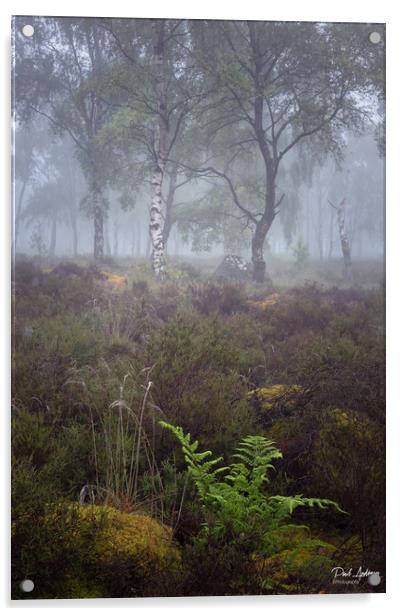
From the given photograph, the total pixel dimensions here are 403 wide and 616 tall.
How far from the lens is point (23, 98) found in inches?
182

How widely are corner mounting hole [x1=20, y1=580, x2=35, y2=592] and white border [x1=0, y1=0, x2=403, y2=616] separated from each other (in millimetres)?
127

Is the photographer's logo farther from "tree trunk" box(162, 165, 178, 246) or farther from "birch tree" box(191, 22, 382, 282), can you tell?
"tree trunk" box(162, 165, 178, 246)

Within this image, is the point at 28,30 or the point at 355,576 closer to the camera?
the point at 355,576

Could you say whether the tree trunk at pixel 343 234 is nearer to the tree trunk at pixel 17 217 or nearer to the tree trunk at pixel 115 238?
the tree trunk at pixel 115 238

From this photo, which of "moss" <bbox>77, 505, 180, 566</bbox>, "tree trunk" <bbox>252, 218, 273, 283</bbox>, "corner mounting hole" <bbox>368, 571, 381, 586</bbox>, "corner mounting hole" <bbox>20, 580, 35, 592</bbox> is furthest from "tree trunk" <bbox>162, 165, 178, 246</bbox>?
"corner mounting hole" <bbox>368, 571, 381, 586</bbox>

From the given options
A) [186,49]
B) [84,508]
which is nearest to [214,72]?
[186,49]

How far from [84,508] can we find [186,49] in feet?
11.3

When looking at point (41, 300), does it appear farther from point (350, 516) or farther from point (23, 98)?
point (350, 516)

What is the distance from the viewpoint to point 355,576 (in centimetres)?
454

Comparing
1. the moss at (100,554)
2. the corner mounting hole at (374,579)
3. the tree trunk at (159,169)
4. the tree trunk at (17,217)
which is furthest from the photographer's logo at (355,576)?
the tree trunk at (17,217)

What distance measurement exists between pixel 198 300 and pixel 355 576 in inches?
90.8

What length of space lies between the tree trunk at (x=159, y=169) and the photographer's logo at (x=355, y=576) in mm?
2495

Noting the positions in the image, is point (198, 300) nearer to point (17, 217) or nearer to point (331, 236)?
point (331, 236)
